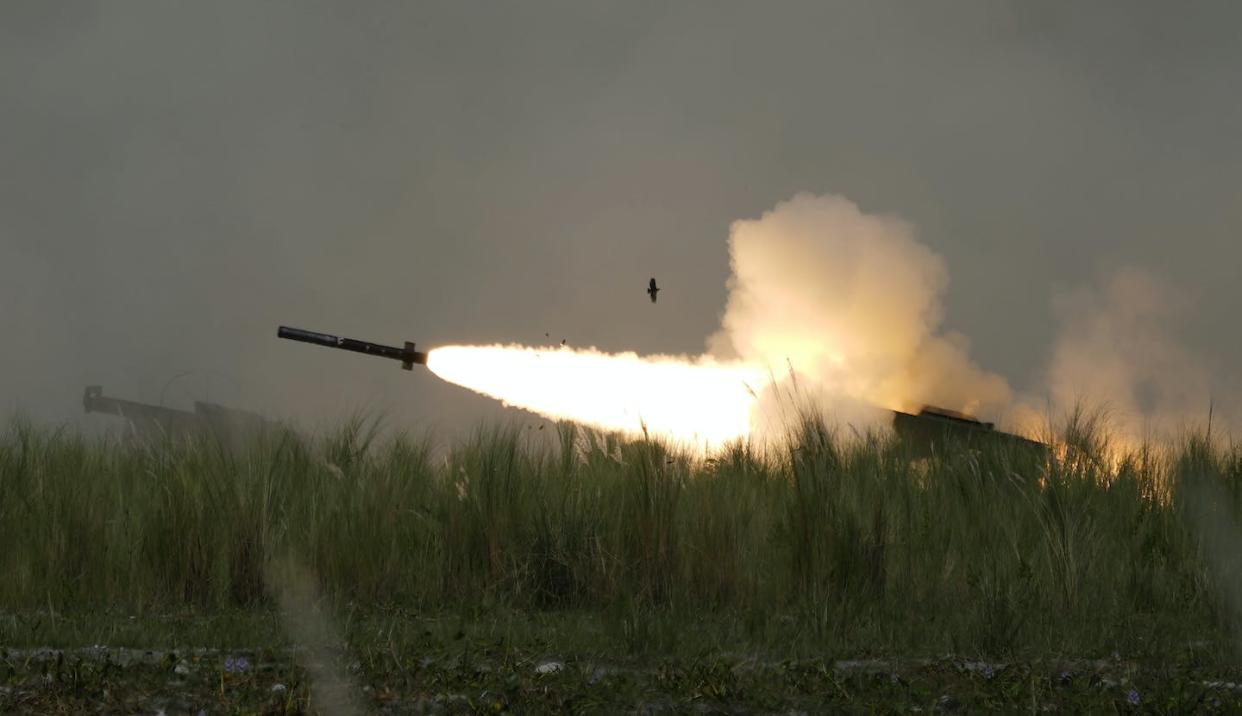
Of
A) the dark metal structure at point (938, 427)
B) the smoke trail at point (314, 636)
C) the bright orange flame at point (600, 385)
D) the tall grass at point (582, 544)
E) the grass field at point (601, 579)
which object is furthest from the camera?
the dark metal structure at point (938, 427)

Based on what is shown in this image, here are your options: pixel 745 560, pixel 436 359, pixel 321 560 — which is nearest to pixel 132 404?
pixel 436 359

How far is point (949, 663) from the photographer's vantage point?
7.90 metres

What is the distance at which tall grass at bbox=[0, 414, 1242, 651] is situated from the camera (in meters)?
10.0

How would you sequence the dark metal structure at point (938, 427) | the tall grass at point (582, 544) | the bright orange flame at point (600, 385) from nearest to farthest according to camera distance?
the tall grass at point (582, 544) < the bright orange flame at point (600, 385) < the dark metal structure at point (938, 427)

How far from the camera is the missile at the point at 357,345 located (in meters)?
17.7

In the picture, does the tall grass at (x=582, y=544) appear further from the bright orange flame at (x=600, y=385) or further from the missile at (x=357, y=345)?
the missile at (x=357, y=345)

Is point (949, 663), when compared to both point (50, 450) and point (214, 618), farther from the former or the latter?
point (50, 450)

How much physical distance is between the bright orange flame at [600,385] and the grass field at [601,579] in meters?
2.87

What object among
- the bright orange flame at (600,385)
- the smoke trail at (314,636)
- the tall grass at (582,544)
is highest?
the bright orange flame at (600,385)

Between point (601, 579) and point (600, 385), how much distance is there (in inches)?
264

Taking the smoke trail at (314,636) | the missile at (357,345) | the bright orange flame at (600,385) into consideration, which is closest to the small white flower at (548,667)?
the smoke trail at (314,636)

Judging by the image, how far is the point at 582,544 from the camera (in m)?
10.8

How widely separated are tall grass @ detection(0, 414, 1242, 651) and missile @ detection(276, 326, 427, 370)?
5478 mm

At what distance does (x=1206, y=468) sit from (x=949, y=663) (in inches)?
343
